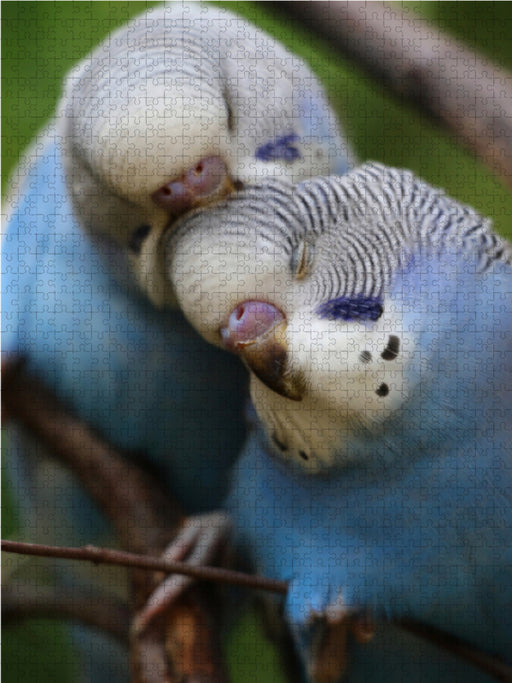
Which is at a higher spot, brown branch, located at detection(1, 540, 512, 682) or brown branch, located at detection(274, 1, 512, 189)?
brown branch, located at detection(274, 1, 512, 189)

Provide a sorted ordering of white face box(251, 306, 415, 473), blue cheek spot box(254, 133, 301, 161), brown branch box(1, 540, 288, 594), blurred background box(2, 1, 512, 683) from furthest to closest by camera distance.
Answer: blurred background box(2, 1, 512, 683), blue cheek spot box(254, 133, 301, 161), white face box(251, 306, 415, 473), brown branch box(1, 540, 288, 594)

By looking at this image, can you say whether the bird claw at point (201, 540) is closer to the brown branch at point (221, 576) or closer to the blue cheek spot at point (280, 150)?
the brown branch at point (221, 576)

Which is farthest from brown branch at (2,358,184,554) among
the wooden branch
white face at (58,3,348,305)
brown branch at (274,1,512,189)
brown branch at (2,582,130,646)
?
brown branch at (274,1,512,189)

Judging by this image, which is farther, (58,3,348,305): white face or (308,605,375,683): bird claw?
(308,605,375,683): bird claw

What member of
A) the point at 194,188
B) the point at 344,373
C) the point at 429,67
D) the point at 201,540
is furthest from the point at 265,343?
the point at 201,540

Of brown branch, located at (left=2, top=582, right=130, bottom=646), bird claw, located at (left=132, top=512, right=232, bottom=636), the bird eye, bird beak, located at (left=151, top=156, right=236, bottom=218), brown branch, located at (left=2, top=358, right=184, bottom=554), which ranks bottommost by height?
brown branch, located at (left=2, top=582, right=130, bottom=646)

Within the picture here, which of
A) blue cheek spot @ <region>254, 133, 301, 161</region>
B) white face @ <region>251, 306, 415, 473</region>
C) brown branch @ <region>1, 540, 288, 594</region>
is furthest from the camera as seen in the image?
blue cheek spot @ <region>254, 133, 301, 161</region>

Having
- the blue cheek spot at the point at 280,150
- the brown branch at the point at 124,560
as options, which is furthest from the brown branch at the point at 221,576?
the blue cheek spot at the point at 280,150

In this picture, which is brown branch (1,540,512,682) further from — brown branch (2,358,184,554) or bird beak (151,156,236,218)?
bird beak (151,156,236,218)

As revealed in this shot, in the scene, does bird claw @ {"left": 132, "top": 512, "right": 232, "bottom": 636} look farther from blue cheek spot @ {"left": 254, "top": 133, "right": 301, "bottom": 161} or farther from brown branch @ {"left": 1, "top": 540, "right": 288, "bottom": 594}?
blue cheek spot @ {"left": 254, "top": 133, "right": 301, "bottom": 161}
